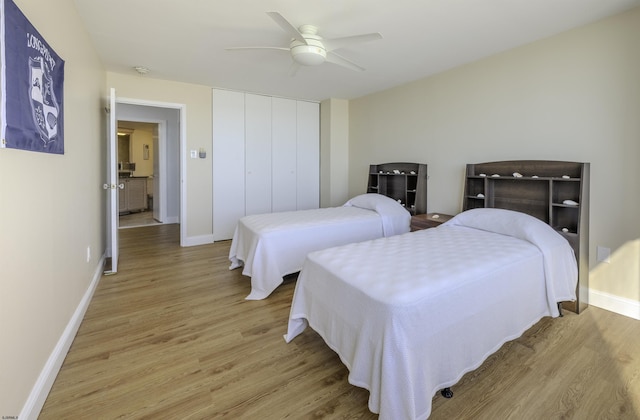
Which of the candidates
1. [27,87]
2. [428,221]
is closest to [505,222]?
[428,221]

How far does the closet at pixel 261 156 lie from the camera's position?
470 centimetres

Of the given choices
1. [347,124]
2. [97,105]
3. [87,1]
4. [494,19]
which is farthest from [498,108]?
[97,105]

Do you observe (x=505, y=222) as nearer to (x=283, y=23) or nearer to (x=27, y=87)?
(x=283, y=23)

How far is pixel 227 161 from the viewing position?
475 cm

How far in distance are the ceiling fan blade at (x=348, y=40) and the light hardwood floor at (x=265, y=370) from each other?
2140 mm

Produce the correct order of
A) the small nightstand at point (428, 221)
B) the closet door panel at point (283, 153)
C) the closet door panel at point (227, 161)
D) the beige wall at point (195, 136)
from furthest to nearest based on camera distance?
the closet door panel at point (283, 153) → the closet door panel at point (227, 161) → the beige wall at point (195, 136) → the small nightstand at point (428, 221)

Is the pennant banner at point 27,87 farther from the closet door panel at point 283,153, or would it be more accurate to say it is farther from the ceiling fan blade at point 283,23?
the closet door panel at point 283,153

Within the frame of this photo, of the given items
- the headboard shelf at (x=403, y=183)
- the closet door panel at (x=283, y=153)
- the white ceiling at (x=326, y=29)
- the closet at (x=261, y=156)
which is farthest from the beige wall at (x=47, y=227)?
the headboard shelf at (x=403, y=183)

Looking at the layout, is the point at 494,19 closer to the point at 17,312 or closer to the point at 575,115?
the point at 575,115

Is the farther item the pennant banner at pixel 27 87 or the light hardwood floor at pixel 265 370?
the light hardwood floor at pixel 265 370

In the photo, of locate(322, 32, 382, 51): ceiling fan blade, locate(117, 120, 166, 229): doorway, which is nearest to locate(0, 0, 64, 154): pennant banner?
locate(322, 32, 382, 51): ceiling fan blade

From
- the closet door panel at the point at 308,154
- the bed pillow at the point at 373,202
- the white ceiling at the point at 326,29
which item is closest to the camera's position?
the white ceiling at the point at 326,29

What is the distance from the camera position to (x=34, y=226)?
1508 millimetres

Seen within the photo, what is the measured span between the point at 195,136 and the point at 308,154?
1901mm
